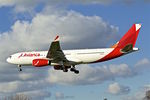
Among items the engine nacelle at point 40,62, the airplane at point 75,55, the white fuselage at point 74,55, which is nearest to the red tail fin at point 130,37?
→ the airplane at point 75,55

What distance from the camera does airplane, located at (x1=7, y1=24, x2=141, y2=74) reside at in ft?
430

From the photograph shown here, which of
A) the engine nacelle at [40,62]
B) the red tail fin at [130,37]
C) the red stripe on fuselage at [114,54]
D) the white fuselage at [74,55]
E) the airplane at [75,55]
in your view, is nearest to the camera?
the airplane at [75,55]

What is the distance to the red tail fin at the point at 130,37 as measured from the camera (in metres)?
136

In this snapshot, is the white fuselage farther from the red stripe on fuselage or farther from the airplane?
the red stripe on fuselage

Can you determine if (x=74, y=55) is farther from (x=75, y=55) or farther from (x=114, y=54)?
(x=114, y=54)

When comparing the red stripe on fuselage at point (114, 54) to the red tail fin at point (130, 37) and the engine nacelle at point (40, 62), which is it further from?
the engine nacelle at point (40, 62)

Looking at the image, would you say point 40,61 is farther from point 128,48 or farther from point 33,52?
point 128,48

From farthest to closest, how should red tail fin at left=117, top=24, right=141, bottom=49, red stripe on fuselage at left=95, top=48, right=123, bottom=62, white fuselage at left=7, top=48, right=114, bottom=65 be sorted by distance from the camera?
red tail fin at left=117, top=24, right=141, bottom=49 → red stripe on fuselage at left=95, top=48, right=123, bottom=62 → white fuselage at left=7, top=48, right=114, bottom=65

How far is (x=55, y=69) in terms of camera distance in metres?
138

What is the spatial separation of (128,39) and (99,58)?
993 cm

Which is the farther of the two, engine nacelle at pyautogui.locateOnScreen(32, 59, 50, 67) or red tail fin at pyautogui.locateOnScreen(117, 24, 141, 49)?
red tail fin at pyautogui.locateOnScreen(117, 24, 141, 49)

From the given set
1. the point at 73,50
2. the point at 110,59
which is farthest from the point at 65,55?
the point at 110,59

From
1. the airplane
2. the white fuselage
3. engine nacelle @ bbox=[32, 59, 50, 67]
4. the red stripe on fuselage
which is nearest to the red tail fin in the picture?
the airplane

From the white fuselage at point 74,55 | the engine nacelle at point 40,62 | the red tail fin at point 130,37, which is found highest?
the red tail fin at point 130,37
